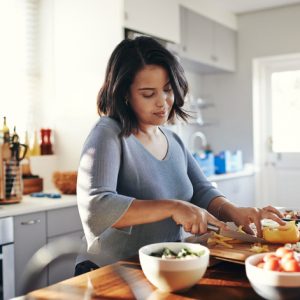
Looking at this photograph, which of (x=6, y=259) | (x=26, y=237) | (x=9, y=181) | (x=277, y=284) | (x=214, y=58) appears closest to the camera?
(x=277, y=284)

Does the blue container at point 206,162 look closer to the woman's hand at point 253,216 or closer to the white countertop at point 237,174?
the white countertop at point 237,174

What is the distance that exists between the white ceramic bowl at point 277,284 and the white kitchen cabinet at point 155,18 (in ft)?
8.00

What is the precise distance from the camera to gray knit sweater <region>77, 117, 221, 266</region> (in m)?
1.17

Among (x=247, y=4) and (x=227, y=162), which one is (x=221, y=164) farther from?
(x=247, y=4)

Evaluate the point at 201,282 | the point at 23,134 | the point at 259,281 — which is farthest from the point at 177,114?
the point at 23,134

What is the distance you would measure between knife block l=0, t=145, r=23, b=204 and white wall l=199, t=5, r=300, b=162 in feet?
8.79

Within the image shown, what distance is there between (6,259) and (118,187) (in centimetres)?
126

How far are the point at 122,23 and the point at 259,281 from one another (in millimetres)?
2419

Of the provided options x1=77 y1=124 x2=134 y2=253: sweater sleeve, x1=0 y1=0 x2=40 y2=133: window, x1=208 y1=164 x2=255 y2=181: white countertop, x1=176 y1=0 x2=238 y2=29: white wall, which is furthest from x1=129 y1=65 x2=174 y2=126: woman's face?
x1=176 y1=0 x2=238 y2=29: white wall

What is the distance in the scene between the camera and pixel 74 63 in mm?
3246

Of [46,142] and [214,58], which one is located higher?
[214,58]

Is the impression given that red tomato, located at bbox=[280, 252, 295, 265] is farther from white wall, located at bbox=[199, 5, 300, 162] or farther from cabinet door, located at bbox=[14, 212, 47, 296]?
white wall, located at bbox=[199, 5, 300, 162]

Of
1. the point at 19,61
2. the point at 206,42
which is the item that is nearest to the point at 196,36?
the point at 206,42

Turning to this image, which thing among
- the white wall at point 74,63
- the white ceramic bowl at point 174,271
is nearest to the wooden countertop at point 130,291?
the white ceramic bowl at point 174,271
